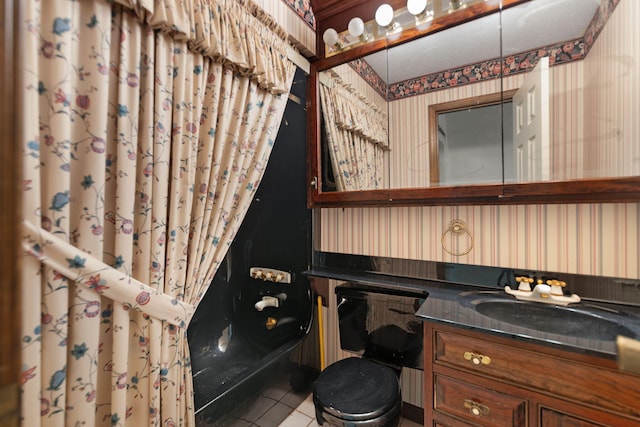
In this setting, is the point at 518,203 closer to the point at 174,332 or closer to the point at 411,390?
the point at 411,390

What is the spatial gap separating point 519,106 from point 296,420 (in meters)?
2.05

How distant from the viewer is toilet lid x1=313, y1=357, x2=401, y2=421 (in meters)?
1.08

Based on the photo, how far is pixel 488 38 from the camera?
Result: 1.30 meters

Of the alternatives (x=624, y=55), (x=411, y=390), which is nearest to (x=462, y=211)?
(x=624, y=55)

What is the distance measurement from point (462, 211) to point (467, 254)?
0.75ft

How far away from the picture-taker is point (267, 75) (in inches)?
54.2

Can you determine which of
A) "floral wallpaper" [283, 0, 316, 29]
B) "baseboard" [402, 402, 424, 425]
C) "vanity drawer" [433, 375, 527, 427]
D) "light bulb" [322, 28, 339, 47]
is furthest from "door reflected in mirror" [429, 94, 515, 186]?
"baseboard" [402, 402, 424, 425]

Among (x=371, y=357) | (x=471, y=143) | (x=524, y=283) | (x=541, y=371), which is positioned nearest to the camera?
(x=541, y=371)

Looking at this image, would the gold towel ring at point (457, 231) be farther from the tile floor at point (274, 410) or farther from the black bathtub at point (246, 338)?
the tile floor at point (274, 410)

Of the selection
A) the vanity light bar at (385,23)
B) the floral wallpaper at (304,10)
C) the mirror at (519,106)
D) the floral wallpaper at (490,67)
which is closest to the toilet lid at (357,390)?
the mirror at (519,106)

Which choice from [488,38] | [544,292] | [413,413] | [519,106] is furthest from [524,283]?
[488,38]

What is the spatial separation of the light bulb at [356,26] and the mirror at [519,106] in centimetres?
10

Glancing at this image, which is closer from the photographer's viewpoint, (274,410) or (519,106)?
(519,106)

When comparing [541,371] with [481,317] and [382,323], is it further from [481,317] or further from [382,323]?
[382,323]
